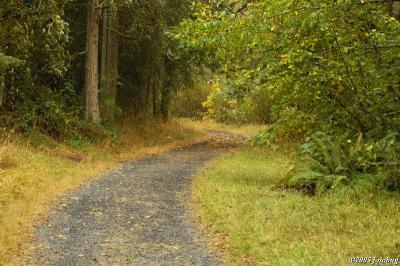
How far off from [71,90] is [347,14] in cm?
1300

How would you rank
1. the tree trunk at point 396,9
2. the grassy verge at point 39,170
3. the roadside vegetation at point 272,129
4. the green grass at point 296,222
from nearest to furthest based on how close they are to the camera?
1. the green grass at point 296,222
2. the roadside vegetation at point 272,129
3. the grassy verge at point 39,170
4. the tree trunk at point 396,9

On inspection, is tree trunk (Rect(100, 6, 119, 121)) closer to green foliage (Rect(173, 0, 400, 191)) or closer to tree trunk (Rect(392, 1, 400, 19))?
green foliage (Rect(173, 0, 400, 191))

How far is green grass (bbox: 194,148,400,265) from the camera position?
6.49m

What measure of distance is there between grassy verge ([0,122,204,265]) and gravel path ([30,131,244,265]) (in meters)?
0.36

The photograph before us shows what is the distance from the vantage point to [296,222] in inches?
313

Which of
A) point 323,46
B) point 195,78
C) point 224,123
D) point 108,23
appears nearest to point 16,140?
point 108,23

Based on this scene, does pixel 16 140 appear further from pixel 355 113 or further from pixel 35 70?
pixel 355 113

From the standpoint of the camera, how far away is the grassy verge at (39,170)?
305 inches

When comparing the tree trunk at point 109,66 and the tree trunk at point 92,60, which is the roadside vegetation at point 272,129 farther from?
the tree trunk at point 109,66

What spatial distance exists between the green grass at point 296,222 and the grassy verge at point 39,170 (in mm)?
3000

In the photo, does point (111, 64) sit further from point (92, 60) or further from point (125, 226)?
point (125, 226)

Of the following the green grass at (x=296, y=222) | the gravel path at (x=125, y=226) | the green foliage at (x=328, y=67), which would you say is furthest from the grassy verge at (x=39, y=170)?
the green foliage at (x=328, y=67)

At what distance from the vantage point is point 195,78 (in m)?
26.0

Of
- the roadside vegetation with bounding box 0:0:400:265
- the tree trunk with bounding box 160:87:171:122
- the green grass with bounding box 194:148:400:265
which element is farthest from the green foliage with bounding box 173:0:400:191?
the tree trunk with bounding box 160:87:171:122
